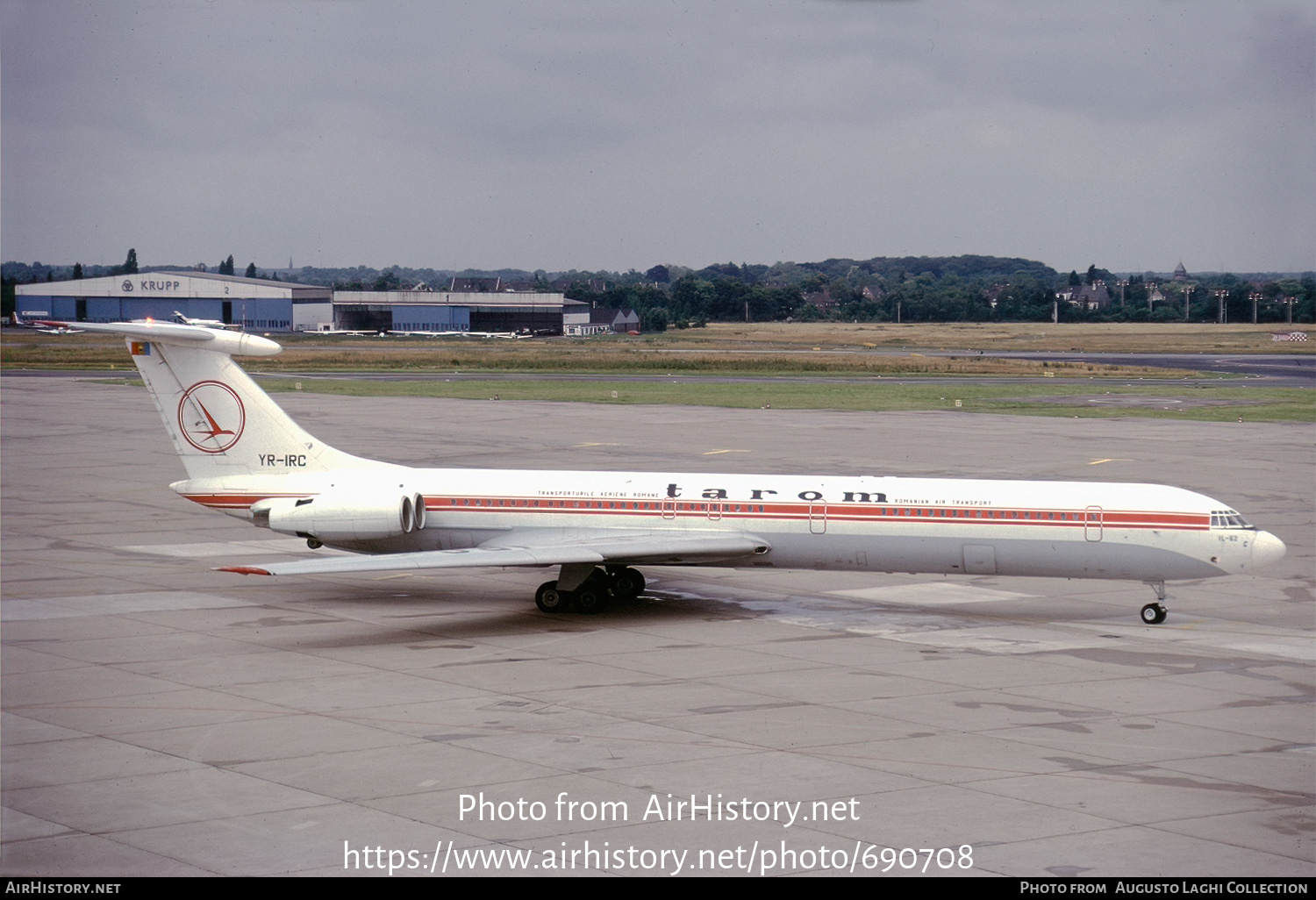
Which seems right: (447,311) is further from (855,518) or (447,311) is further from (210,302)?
(855,518)

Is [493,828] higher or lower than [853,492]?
lower

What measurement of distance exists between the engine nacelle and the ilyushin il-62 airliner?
0.12 feet

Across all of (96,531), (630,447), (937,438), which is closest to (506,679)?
(96,531)

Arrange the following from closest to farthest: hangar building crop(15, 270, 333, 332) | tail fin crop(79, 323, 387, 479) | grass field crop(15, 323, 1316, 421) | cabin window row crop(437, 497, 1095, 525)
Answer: cabin window row crop(437, 497, 1095, 525) < tail fin crop(79, 323, 387, 479) < hangar building crop(15, 270, 333, 332) < grass field crop(15, 323, 1316, 421)

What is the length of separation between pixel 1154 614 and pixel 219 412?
20.5 metres

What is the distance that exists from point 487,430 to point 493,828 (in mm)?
50064

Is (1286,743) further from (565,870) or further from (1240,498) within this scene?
(1240,498)

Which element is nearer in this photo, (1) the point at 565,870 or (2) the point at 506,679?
(1) the point at 565,870

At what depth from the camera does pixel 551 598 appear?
29031mm

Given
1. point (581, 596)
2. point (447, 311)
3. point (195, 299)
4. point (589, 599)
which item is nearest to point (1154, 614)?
point (589, 599)

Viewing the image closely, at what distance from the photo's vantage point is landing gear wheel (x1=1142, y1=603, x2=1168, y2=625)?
28.0m

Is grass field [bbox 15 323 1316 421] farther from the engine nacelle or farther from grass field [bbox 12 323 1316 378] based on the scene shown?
the engine nacelle

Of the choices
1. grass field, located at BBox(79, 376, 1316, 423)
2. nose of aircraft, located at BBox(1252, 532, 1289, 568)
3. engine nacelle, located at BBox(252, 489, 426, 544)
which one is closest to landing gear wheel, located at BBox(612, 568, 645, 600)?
engine nacelle, located at BBox(252, 489, 426, 544)

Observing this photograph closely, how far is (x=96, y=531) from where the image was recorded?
38.7 meters
